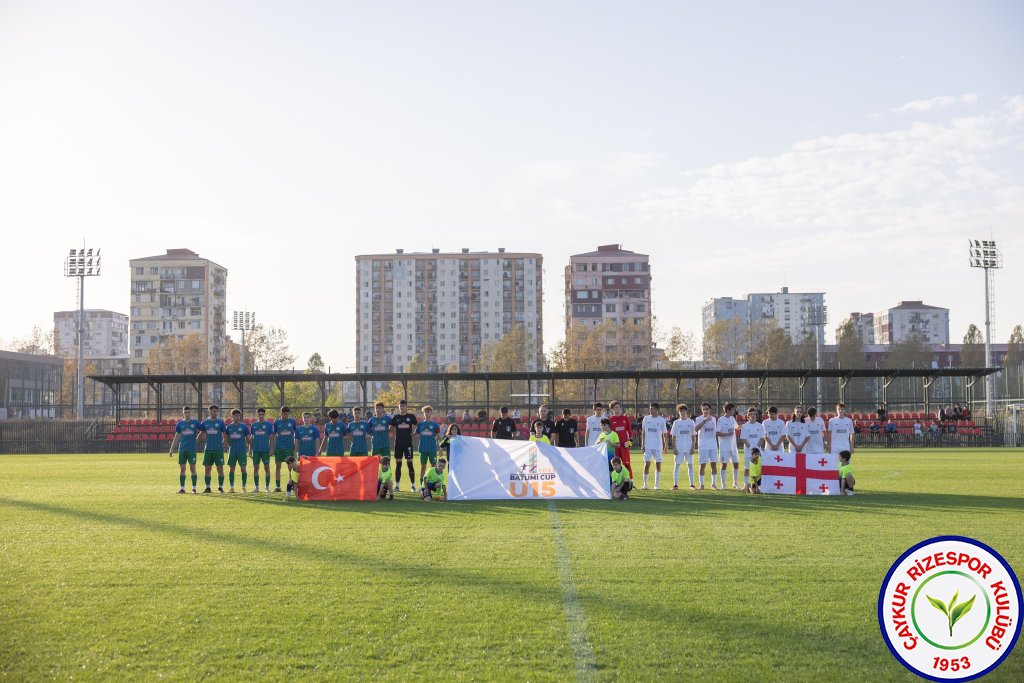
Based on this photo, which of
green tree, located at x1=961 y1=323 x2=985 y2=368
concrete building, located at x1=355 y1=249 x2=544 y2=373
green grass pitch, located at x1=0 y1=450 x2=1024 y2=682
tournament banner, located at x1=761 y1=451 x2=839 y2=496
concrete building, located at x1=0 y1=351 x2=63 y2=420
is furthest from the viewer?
concrete building, located at x1=355 y1=249 x2=544 y2=373

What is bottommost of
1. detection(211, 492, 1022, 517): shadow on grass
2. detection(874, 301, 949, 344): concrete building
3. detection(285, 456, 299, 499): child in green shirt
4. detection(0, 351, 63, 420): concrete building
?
detection(211, 492, 1022, 517): shadow on grass

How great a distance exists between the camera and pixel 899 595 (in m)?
4.85

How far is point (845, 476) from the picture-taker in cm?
1897

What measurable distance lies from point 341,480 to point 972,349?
371 feet

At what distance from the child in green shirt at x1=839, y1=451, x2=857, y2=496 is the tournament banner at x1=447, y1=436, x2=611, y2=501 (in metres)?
5.34

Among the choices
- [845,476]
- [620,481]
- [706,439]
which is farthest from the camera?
[706,439]

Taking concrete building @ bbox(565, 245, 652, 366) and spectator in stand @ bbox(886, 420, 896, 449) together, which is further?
concrete building @ bbox(565, 245, 652, 366)

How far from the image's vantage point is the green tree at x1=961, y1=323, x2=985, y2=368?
110062mm

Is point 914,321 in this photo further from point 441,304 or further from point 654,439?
point 654,439

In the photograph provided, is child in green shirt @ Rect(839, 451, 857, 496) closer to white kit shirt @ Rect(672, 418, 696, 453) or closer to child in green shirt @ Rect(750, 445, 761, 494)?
child in green shirt @ Rect(750, 445, 761, 494)

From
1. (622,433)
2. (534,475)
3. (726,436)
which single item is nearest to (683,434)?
(726,436)

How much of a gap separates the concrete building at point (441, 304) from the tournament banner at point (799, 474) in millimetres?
123620

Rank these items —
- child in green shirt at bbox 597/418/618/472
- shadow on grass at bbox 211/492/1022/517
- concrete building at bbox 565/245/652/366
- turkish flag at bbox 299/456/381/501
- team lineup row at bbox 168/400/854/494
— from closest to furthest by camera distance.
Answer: shadow on grass at bbox 211/492/1022/517, child in green shirt at bbox 597/418/618/472, turkish flag at bbox 299/456/381/501, team lineup row at bbox 168/400/854/494, concrete building at bbox 565/245/652/366

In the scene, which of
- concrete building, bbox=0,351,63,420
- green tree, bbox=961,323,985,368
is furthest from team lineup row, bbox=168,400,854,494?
Answer: green tree, bbox=961,323,985,368
